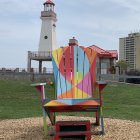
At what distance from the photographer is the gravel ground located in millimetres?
6414

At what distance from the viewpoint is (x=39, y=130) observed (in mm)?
7035

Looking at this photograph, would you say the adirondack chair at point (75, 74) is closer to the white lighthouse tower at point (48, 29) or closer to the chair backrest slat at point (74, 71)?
the chair backrest slat at point (74, 71)

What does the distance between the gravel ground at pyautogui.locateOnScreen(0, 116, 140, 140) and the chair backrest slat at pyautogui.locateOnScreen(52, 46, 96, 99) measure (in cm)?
75

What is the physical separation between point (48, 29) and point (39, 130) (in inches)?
1462

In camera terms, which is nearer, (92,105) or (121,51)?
(92,105)

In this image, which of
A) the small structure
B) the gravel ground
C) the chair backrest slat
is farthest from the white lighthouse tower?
the chair backrest slat

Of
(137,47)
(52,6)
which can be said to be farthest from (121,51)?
(52,6)

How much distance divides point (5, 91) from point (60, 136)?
1280 cm

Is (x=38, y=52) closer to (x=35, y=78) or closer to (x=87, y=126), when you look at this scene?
(x=35, y=78)

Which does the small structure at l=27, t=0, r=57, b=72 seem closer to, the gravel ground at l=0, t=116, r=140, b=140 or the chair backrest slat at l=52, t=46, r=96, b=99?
the gravel ground at l=0, t=116, r=140, b=140

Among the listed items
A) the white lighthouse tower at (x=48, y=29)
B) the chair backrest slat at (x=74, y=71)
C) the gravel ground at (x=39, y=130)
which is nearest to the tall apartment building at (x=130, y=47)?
the white lighthouse tower at (x=48, y=29)

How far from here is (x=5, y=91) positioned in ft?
59.7

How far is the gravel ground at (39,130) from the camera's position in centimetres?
641

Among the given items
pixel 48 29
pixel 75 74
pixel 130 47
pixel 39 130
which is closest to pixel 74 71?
pixel 75 74
